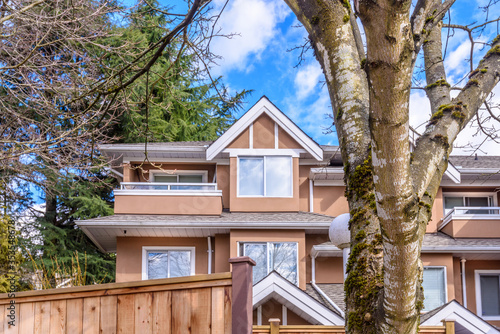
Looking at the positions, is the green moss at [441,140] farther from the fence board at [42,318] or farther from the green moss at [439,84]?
the fence board at [42,318]

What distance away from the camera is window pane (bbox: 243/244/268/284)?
603 inches

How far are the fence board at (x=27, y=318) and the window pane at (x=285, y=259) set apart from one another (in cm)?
1124

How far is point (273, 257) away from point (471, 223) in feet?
19.8

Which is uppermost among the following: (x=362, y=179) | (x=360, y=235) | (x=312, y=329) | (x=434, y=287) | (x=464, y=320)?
(x=362, y=179)

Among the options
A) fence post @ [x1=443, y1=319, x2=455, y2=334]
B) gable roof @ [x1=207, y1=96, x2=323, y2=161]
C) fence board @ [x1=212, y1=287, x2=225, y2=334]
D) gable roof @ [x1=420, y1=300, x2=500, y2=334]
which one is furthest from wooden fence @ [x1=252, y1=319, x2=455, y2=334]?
gable roof @ [x1=207, y1=96, x2=323, y2=161]

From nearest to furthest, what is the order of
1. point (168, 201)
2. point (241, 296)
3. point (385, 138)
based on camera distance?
point (385, 138) < point (241, 296) < point (168, 201)

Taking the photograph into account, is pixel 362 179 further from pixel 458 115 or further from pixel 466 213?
pixel 466 213

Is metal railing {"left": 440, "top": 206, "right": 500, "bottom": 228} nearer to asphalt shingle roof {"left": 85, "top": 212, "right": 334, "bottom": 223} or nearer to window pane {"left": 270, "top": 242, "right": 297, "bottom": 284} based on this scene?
asphalt shingle roof {"left": 85, "top": 212, "right": 334, "bottom": 223}

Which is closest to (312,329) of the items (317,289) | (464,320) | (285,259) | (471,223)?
(464,320)

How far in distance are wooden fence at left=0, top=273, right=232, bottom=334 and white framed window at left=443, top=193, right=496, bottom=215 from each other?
14990 mm

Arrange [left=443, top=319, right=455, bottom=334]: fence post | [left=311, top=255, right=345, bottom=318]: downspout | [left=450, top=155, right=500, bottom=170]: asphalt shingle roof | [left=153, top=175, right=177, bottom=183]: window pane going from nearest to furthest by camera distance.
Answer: [left=443, top=319, right=455, bottom=334]: fence post → [left=311, top=255, right=345, bottom=318]: downspout → [left=153, top=175, right=177, bottom=183]: window pane → [left=450, top=155, right=500, bottom=170]: asphalt shingle roof

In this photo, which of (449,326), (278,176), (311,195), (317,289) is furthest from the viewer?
(311,195)

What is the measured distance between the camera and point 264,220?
15203 millimetres

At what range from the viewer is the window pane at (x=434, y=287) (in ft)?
51.4
